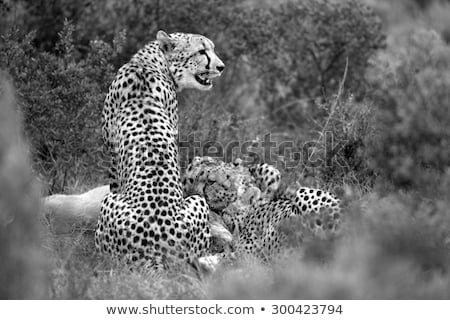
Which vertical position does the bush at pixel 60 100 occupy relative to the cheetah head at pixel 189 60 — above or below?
below

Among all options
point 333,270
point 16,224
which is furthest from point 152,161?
point 333,270

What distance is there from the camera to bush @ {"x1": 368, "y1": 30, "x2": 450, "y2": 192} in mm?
6035

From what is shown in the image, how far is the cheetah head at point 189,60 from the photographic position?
7.23 meters

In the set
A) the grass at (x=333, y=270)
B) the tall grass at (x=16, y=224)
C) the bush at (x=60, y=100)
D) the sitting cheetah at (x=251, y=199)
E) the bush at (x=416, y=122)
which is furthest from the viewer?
the bush at (x=60, y=100)

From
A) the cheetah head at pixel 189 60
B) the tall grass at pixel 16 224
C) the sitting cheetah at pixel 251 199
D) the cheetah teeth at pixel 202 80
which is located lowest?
the sitting cheetah at pixel 251 199

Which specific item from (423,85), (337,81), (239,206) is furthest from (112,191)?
(337,81)

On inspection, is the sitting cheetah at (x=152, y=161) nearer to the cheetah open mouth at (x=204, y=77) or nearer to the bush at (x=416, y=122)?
the cheetah open mouth at (x=204, y=77)

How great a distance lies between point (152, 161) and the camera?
659 centimetres

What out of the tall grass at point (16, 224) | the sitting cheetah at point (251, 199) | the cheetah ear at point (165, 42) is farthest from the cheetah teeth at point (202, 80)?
the tall grass at point (16, 224)

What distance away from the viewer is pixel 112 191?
7.07 meters

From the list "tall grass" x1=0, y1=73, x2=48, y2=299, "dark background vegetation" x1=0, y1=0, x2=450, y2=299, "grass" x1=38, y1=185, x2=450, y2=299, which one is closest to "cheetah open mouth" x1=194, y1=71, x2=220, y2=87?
"dark background vegetation" x1=0, y1=0, x2=450, y2=299

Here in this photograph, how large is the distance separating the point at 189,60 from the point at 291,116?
430cm

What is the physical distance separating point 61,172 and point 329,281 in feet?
16.5

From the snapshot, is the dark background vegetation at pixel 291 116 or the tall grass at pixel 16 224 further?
the dark background vegetation at pixel 291 116
